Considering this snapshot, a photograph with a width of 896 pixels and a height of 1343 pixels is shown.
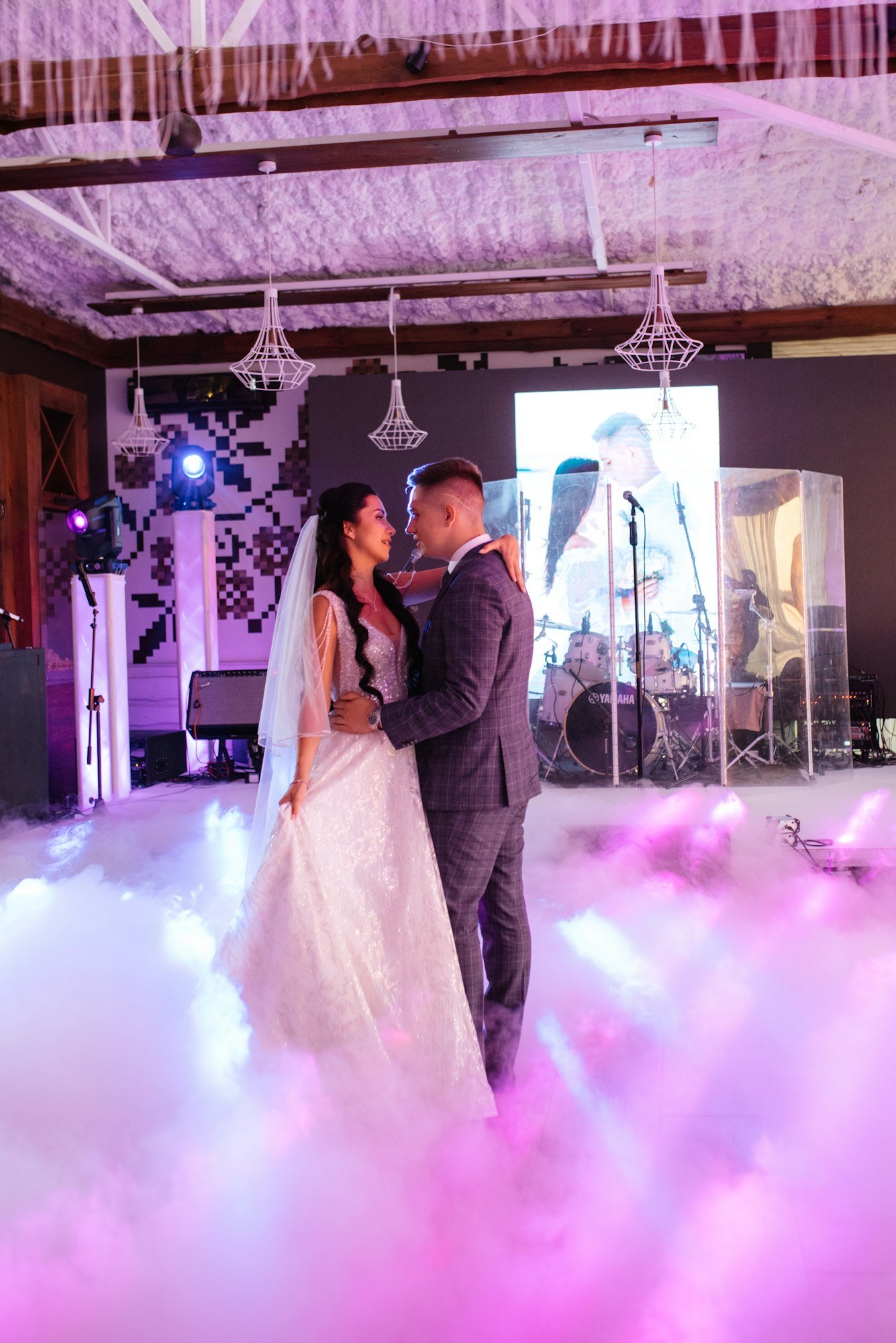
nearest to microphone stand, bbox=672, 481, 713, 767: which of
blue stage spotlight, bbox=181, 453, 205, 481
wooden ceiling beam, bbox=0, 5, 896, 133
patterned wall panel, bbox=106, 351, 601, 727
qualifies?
patterned wall panel, bbox=106, 351, 601, 727

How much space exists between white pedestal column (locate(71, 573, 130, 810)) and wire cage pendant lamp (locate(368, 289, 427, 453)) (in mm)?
2112

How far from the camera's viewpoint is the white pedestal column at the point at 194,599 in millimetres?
7652

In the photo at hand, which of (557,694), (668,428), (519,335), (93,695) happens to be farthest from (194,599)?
(668,428)

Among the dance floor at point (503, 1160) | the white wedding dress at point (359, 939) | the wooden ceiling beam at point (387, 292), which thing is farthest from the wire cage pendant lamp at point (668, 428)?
the white wedding dress at point (359, 939)

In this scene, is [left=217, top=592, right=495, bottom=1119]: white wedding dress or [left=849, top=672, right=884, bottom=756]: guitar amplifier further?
[left=849, top=672, right=884, bottom=756]: guitar amplifier

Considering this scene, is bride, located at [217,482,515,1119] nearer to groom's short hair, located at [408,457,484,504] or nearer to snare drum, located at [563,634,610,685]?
groom's short hair, located at [408,457,484,504]

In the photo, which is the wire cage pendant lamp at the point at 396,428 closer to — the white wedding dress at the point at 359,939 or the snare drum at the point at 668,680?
the snare drum at the point at 668,680

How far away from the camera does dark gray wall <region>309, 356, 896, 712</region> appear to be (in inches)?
318

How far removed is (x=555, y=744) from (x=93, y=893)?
298 centimetres

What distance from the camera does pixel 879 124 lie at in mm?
5141

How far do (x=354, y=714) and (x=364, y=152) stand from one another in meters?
3.08

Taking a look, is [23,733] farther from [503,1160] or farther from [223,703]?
[503,1160]

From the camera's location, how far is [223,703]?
732 centimetres

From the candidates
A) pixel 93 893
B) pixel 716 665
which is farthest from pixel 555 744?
pixel 93 893
